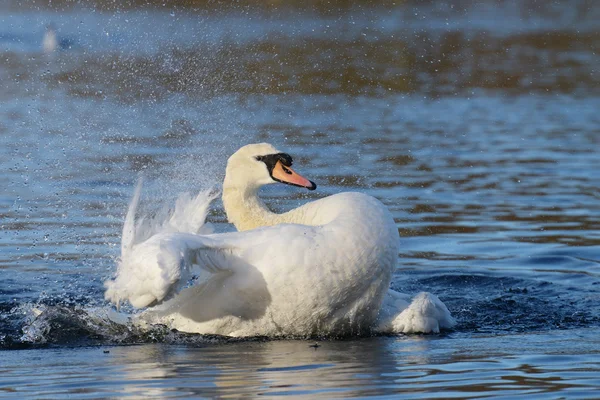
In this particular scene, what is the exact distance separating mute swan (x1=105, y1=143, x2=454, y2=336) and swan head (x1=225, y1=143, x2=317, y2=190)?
0.8 inches

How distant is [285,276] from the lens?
681 cm

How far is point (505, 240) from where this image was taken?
11.1 m

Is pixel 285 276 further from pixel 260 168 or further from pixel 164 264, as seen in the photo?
pixel 260 168

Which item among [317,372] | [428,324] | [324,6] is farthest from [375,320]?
[324,6]

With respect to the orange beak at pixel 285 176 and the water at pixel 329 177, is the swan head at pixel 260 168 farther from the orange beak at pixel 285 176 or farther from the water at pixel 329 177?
the water at pixel 329 177

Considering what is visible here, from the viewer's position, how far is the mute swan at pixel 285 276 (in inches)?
261

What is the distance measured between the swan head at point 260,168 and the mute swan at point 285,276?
0.02 metres

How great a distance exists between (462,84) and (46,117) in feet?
29.9

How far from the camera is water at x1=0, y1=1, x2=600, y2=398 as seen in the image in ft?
21.3

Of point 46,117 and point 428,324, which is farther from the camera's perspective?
point 46,117

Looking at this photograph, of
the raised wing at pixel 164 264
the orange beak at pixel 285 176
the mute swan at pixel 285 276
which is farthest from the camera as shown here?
the orange beak at pixel 285 176

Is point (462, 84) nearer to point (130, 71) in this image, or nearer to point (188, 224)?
point (130, 71)

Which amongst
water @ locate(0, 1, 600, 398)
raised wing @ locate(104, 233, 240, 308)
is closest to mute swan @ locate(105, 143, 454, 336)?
raised wing @ locate(104, 233, 240, 308)

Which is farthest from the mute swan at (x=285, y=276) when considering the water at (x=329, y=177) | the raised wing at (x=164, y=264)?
the water at (x=329, y=177)
